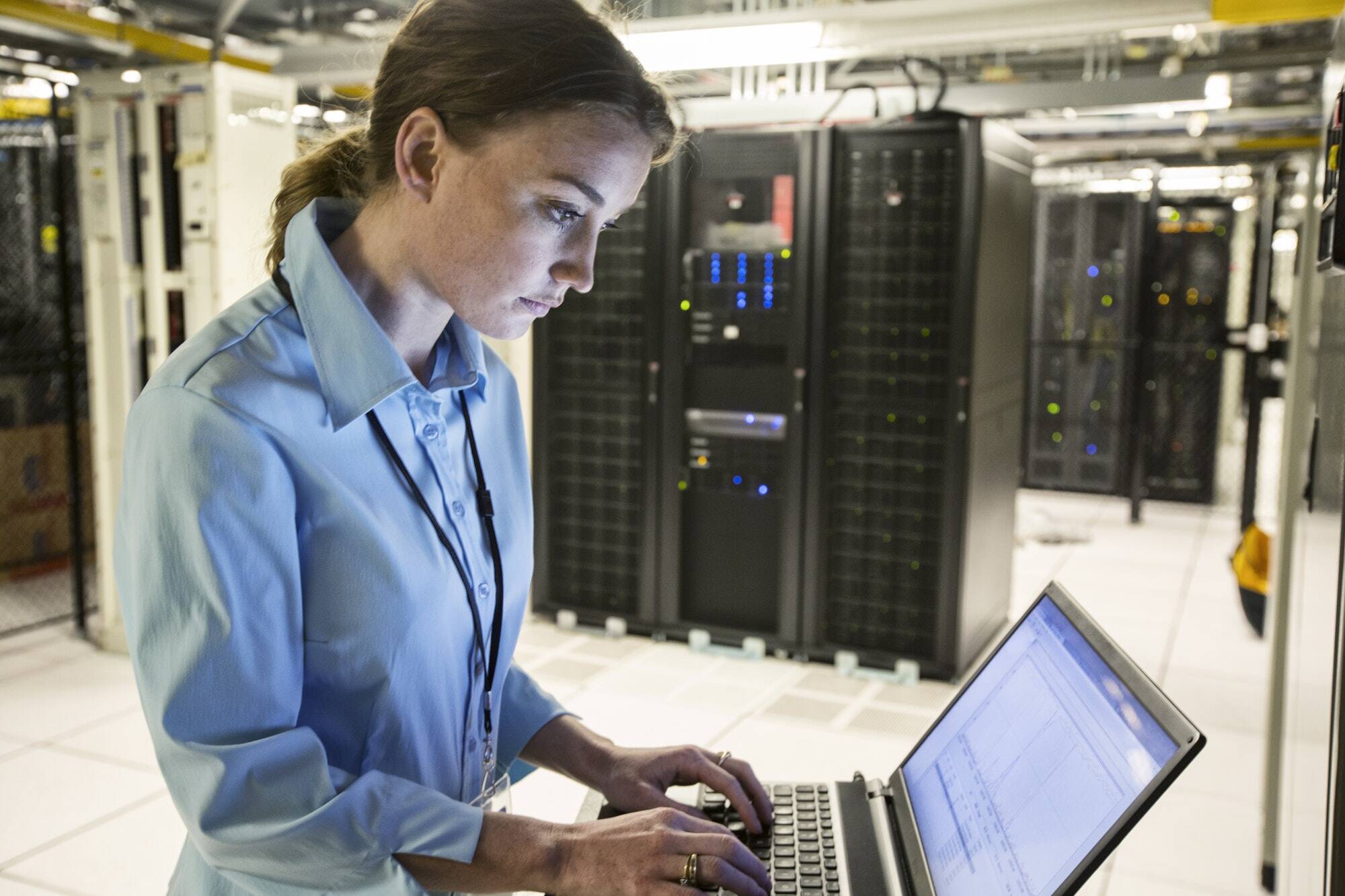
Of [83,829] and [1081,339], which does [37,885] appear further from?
[1081,339]

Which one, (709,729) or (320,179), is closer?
(320,179)

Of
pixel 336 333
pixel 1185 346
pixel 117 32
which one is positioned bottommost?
pixel 1185 346

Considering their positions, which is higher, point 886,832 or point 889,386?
point 889,386

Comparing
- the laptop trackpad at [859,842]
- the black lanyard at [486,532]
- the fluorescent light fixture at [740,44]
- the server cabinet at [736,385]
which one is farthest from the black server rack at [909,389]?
the black lanyard at [486,532]

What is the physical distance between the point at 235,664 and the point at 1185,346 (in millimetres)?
7601

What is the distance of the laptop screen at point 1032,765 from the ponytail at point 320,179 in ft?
2.50

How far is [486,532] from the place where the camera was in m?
1.11

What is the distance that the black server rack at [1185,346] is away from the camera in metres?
7.38

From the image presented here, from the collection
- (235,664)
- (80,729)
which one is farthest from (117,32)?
(235,664)

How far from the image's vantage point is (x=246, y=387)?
863 mm

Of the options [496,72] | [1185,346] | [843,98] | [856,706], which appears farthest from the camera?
[1185,346]

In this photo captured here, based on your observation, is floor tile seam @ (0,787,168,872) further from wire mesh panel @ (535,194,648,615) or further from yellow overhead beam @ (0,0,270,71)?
yellow overhead beam @ (0,0,270,71)

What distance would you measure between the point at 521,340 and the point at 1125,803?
4067 mm

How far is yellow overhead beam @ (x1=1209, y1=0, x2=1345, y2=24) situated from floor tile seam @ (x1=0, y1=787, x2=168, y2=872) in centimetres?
369
